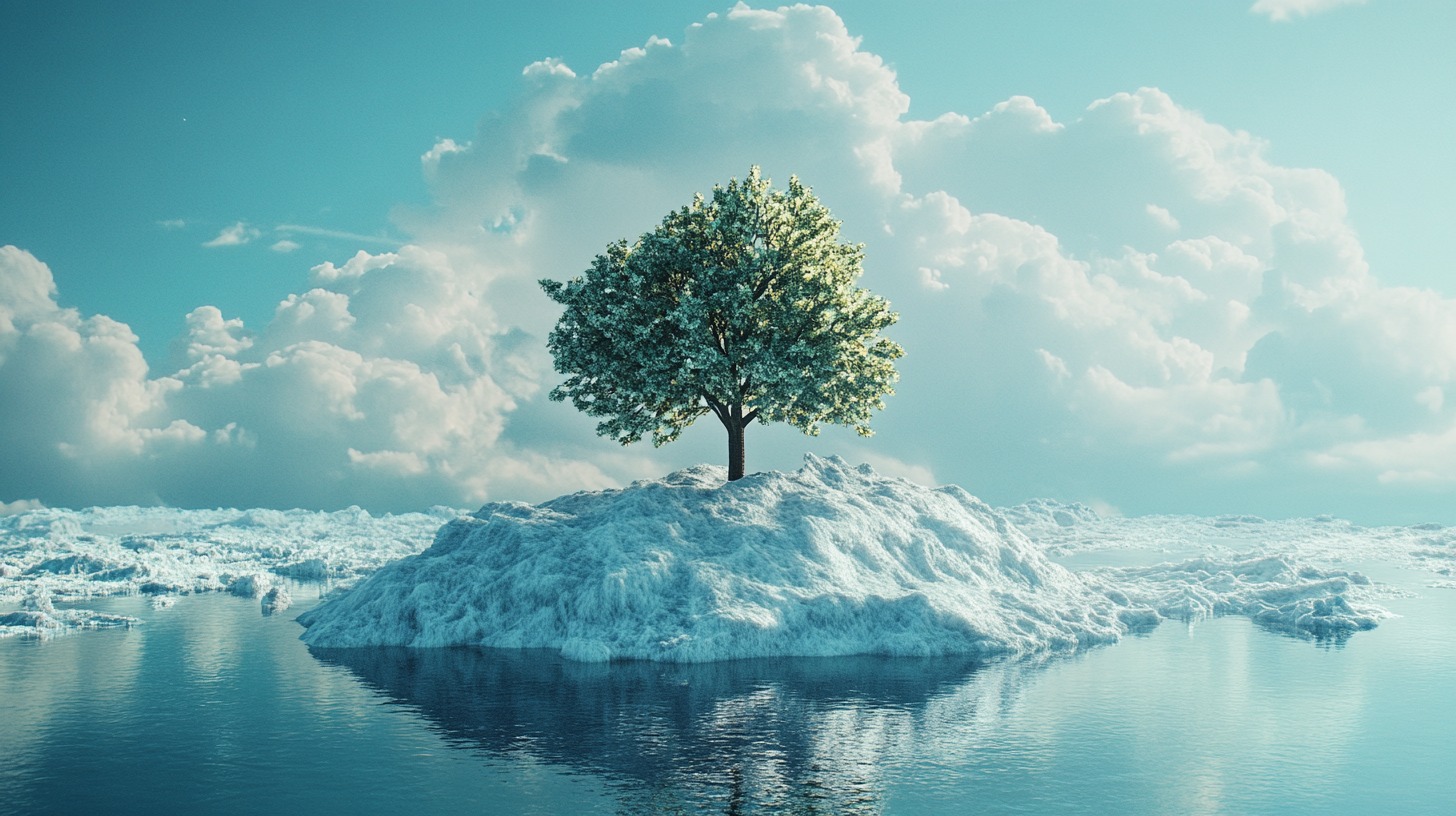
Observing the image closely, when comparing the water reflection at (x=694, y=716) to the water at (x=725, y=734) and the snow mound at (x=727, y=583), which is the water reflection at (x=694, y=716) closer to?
the water at (x=725, y=734)

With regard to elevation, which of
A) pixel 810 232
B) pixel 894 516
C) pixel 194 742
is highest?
pixel 810 232

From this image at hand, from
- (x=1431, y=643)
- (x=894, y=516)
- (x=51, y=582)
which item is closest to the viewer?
(x=1431, y=643)

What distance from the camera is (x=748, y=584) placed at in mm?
42062

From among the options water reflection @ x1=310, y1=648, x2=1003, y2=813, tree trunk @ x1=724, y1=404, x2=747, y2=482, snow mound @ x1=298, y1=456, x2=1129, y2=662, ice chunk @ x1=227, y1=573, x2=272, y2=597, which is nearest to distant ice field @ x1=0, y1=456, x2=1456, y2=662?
snow mound @ x1=298, y1=456, x2=1129, y2=662

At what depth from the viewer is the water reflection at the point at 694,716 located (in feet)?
70.1

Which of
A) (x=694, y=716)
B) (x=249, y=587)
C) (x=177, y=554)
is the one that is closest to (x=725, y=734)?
(x=694, y=716)

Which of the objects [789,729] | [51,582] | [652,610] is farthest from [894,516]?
[51,582]

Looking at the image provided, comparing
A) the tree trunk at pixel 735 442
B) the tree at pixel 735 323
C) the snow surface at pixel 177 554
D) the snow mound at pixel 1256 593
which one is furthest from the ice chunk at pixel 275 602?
the snow mound at pixel 1256 593

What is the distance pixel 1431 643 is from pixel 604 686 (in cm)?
4188

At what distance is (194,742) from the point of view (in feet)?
86.4

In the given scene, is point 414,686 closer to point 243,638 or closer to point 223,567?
point 243,638

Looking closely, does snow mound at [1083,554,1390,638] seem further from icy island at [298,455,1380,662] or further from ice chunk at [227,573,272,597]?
ice chunk at [227,573,272,597]

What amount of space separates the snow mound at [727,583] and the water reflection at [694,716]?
6.62 feet

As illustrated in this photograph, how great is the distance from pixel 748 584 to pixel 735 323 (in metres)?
14.4
